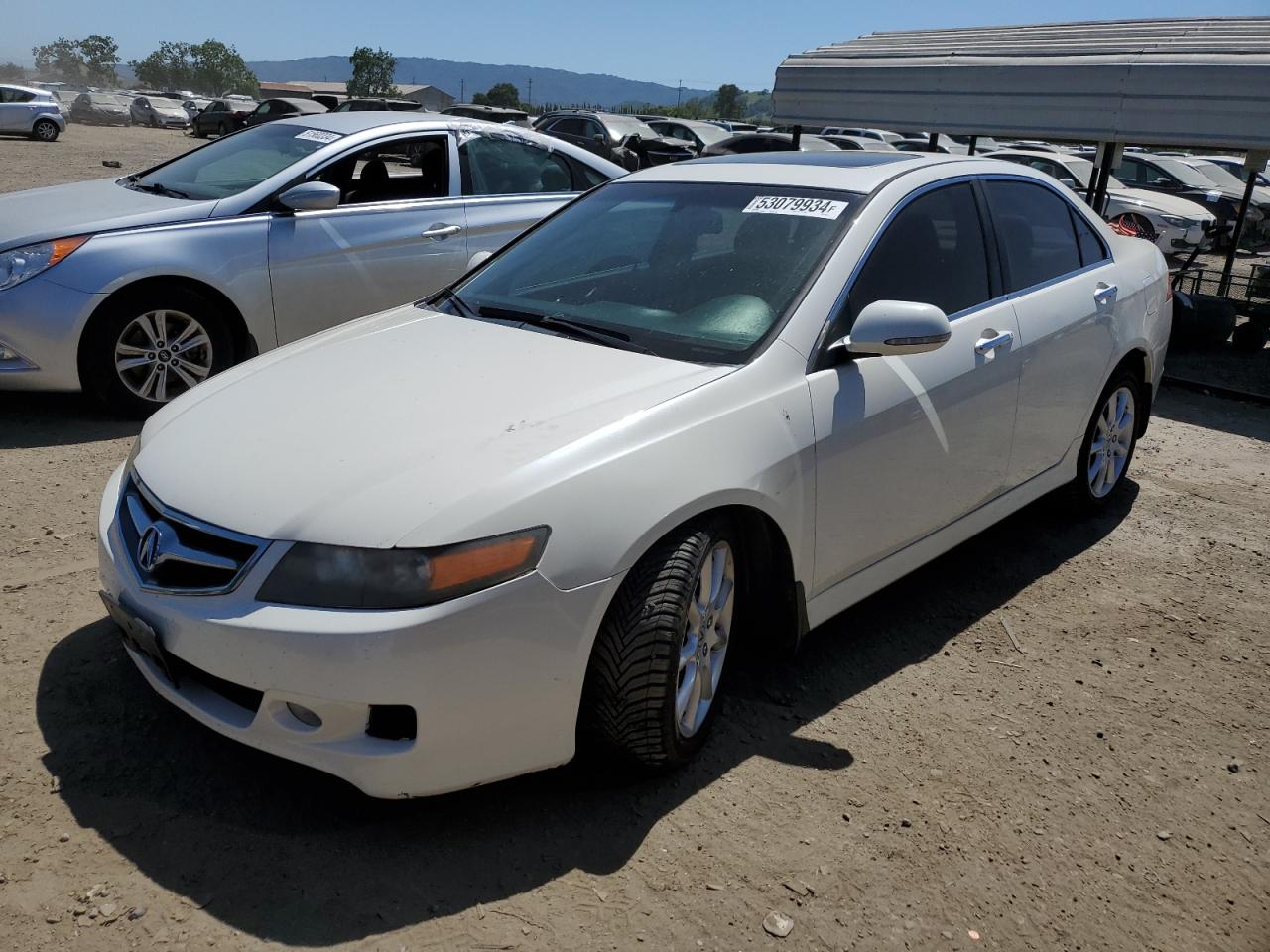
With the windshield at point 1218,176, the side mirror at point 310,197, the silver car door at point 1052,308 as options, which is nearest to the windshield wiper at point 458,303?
the silver car door at point 1052,308

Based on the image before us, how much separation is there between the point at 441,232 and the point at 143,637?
4028 millimetres

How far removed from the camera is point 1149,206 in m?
15.3

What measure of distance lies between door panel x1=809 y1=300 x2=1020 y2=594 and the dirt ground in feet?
1.60

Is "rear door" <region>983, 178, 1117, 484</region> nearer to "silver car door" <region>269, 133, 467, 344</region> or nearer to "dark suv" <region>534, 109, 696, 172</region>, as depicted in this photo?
"silver car door" <region>269, 133, 467, 344</region>

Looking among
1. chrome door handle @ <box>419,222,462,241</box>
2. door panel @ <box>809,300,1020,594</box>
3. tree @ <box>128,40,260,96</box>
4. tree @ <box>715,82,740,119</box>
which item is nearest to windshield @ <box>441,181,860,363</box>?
door panel @ <box>809,300,1020,594</box>

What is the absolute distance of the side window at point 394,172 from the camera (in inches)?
238

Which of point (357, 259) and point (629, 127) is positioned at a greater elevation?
point (629, 127)

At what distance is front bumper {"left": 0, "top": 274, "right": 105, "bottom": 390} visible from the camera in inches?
199

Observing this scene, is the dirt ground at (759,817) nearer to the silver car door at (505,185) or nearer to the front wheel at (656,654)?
the front wheel at (656,654)

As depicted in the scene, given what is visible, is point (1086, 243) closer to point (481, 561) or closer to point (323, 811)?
point (481, 561)

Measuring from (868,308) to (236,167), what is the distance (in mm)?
4392

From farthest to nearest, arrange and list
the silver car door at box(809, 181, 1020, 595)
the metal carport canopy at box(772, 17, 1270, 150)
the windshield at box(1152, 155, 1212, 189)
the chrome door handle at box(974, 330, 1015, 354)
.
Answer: the windshield at box(1152, 155, 1212, 189), the metal carport canopy at box(772, 17, 1270, 150), the chrome door handle at box(974, 330, 1015, 354), the silver car door at box(809, 181, 1020, 595)

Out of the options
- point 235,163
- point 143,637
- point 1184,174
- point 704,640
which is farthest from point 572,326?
point 1184,174

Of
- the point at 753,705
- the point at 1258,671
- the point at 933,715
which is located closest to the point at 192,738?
the point at 753,705
